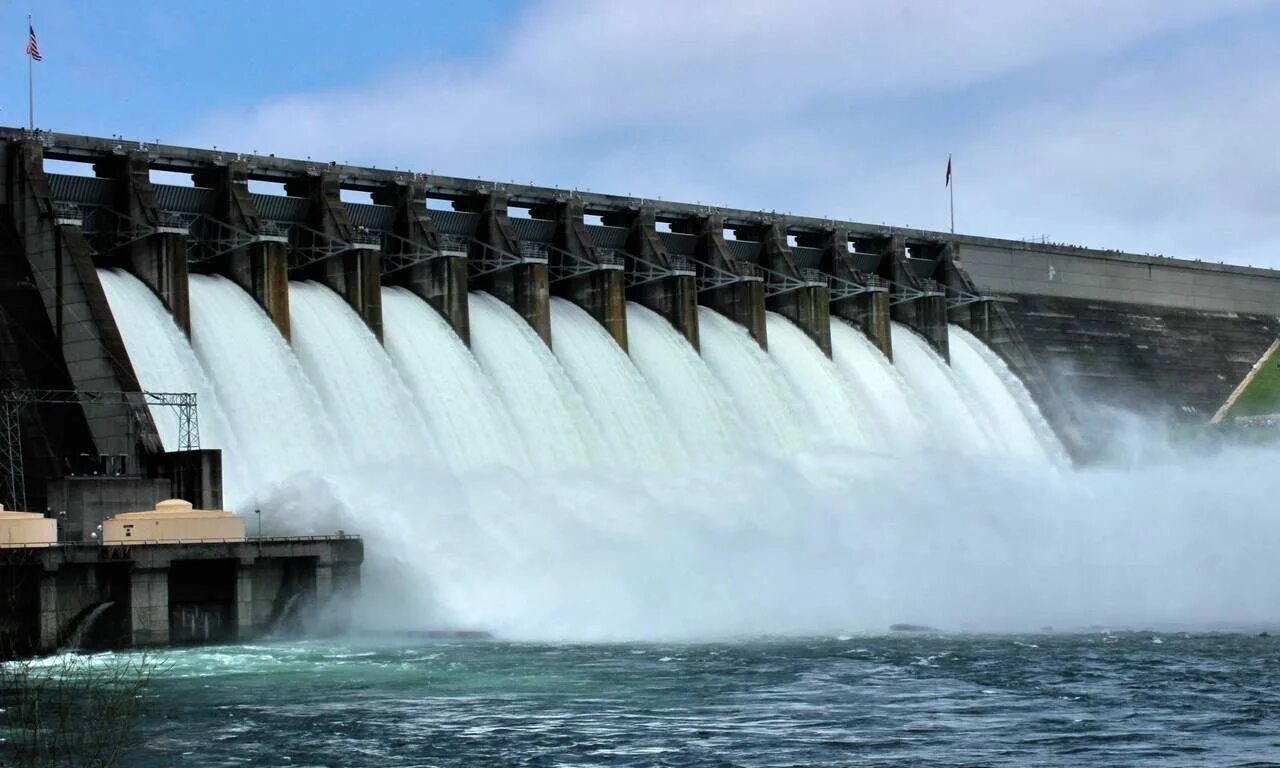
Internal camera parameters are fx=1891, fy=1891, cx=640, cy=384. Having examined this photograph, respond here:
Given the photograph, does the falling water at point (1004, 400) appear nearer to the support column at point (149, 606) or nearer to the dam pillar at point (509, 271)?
the dam pillar at point (509, 271)

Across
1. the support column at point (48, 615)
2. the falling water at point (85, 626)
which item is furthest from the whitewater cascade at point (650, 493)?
the support column at point (48, 615)

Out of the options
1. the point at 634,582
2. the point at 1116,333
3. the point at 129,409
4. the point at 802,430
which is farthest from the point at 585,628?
the point at 1116,333

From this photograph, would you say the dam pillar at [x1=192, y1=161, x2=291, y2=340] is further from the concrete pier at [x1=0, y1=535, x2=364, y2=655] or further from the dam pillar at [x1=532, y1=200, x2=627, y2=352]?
the dam pillar at [x1=532, y1=200, x2=627, y2=352]

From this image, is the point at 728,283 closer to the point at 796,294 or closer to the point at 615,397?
the point at 796,294

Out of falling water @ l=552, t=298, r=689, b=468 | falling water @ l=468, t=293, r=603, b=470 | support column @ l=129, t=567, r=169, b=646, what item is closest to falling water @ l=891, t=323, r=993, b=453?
falling water @ l=552, t=298, r=689, b=468

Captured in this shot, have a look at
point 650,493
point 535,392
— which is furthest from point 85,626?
point 535,392

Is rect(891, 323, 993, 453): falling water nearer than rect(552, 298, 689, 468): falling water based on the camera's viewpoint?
No

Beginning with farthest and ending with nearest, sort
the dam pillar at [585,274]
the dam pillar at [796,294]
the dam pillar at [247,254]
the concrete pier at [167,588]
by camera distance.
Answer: the dam pillar at [796,294]
the dam pillar at [585,274]
the dam pillar at [247,254]
the concrete pier at [167,588]
